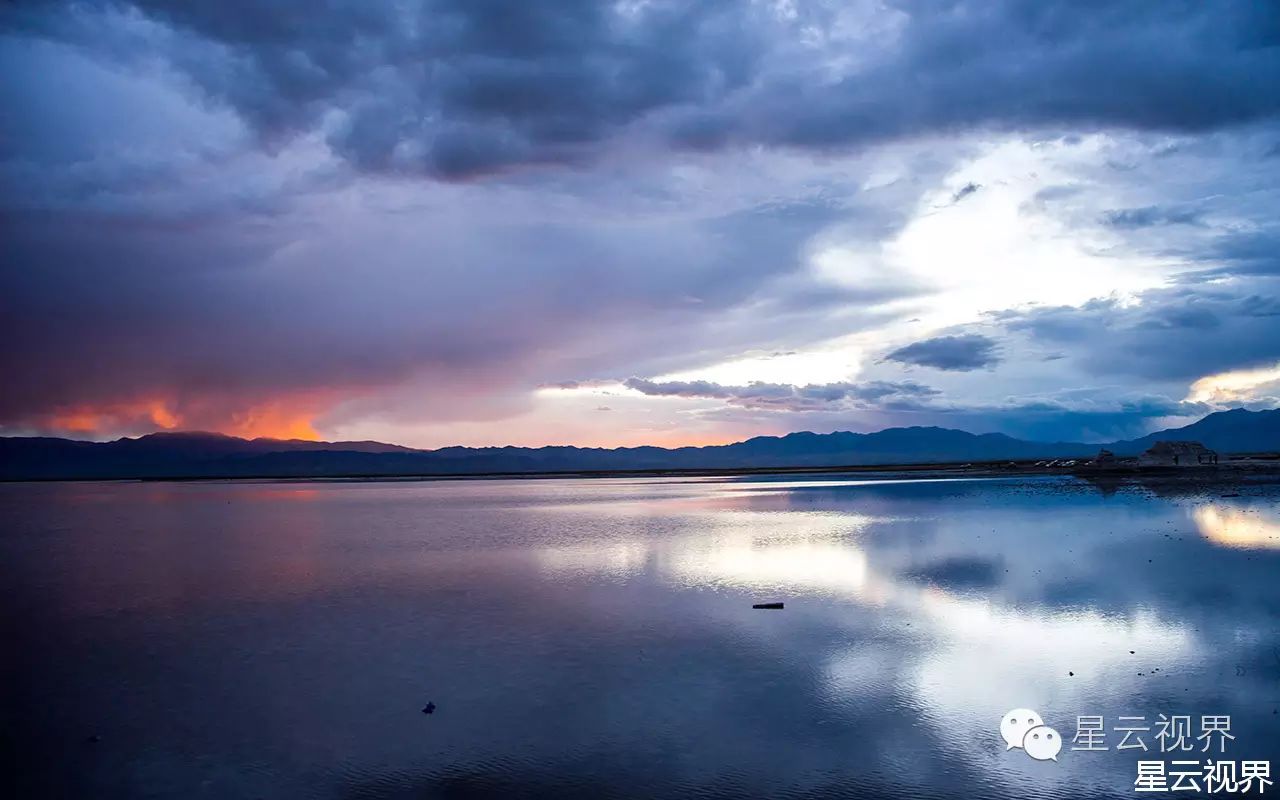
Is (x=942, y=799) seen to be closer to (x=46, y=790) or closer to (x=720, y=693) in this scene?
(x=720, y=693)

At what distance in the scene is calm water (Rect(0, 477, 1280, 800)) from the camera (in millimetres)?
10500

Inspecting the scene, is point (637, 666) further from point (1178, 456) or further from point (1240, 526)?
point (1178, 456)

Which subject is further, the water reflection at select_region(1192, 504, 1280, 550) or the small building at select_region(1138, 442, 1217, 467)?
the small building at select_region(1138, 442, 1217, 467)

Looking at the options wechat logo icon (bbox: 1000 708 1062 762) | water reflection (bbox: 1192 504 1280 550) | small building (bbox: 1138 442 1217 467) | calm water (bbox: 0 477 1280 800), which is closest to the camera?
calm water (bbox: 0 477 1280 800)

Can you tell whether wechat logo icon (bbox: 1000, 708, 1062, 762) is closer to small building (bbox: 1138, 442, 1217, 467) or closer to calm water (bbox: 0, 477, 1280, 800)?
calm water (bbox: 0, 477, 1280, 800)

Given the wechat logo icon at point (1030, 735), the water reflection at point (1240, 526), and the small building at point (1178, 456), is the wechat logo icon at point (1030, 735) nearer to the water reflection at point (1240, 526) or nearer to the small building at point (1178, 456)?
the water reflection at point (1240, 526)

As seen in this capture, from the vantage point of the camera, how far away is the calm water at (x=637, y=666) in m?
10.5

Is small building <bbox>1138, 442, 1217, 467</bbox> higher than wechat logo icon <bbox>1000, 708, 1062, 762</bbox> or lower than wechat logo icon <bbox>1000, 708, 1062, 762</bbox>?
higher

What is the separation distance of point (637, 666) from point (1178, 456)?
91328 millimetres

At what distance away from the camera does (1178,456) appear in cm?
8562

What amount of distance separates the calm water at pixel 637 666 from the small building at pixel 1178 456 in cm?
6016

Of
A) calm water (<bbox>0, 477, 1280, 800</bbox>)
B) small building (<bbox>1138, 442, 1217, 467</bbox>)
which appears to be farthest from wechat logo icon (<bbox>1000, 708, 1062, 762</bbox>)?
small building (<bbox>1138, 442, 1217, 467</bbox>)

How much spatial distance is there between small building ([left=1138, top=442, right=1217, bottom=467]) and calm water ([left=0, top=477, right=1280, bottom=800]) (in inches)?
2368

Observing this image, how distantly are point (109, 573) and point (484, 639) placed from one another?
20636 mm
